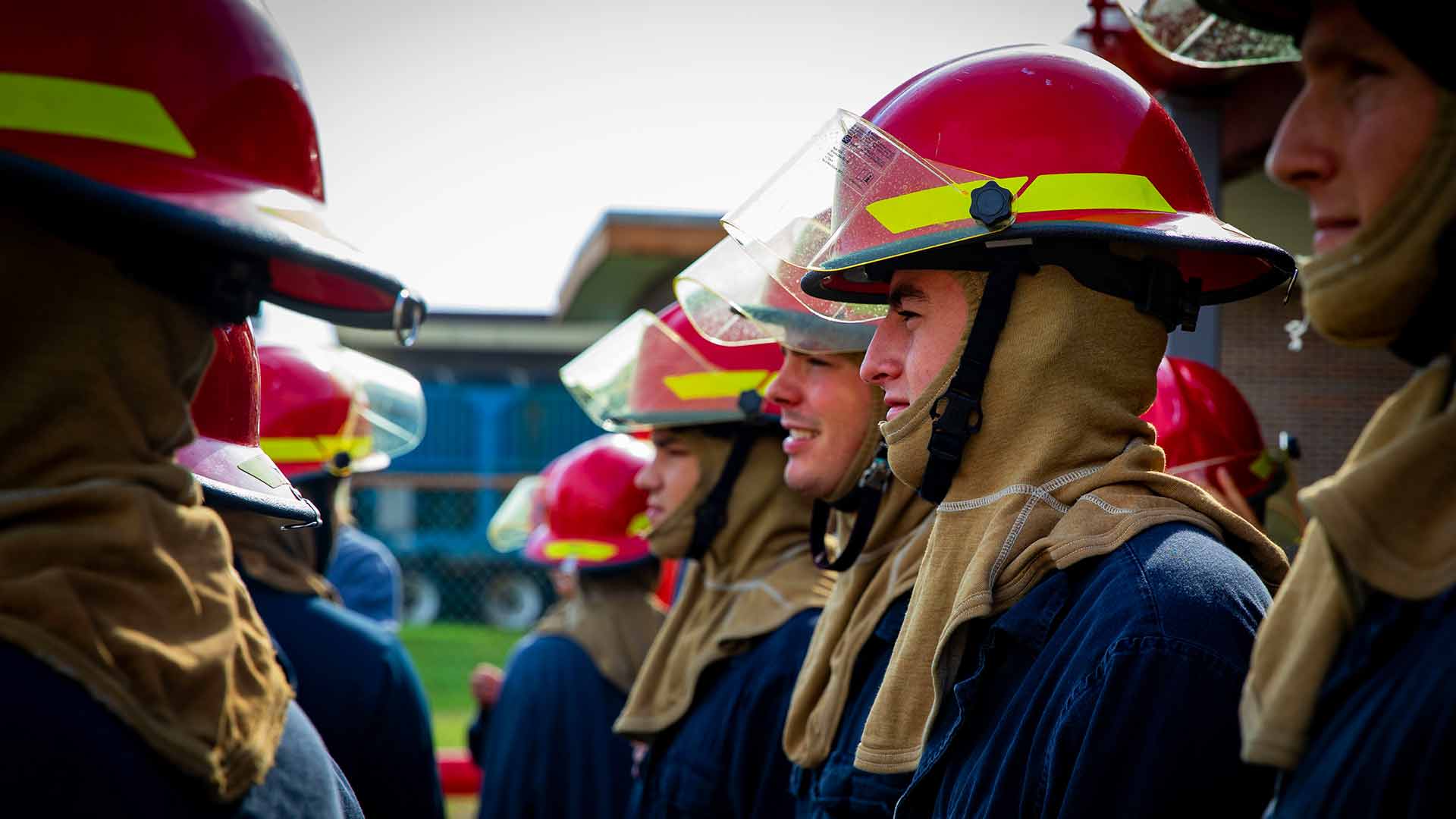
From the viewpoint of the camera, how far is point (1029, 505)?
2.55 m

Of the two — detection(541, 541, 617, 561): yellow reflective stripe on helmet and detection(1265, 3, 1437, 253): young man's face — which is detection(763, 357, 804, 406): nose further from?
detection(541, 541, 617, 561): yellow reflective stripe on helmet

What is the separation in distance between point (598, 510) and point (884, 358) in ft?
13.4

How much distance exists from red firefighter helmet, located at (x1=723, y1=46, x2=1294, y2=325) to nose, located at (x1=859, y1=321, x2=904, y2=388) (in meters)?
0.14

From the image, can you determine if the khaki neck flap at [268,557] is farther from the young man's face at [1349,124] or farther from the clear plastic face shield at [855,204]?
the young man's face at [1349,124]

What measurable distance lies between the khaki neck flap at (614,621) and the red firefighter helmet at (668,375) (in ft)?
3.81

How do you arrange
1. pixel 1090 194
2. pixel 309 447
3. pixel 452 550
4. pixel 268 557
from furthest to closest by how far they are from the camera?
pixel 452 550, pixel 309 447, pixel 268 557, pixel 1090 194

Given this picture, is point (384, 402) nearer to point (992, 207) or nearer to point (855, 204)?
point (855, 204)

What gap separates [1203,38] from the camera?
9.37 ft

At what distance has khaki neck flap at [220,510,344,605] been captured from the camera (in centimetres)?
440

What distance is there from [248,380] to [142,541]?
3.07ft

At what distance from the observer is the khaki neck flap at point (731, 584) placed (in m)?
4.30

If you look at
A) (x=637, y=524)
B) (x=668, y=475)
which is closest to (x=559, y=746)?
(x=637, y=524)

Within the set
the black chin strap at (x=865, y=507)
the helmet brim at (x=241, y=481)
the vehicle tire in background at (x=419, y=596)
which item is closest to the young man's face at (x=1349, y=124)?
the helmet brim at (x=241, y=481)

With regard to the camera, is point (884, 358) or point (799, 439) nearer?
point (884, 358)
